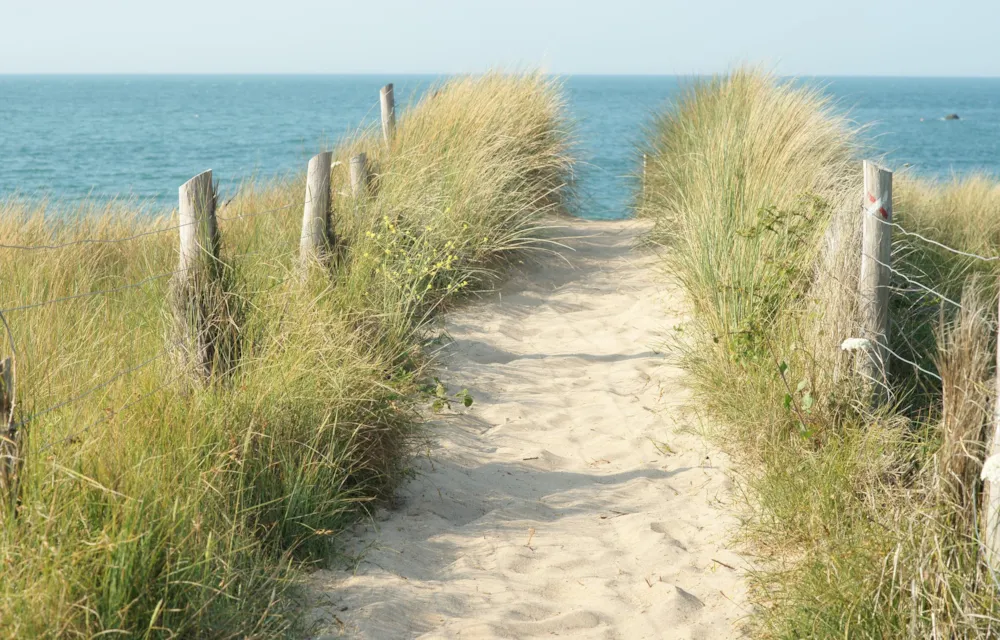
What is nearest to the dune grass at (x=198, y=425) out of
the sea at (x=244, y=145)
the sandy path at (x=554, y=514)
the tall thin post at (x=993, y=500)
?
the sandy path at (x=554, y=514)

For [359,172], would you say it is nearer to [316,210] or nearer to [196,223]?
[316,210]

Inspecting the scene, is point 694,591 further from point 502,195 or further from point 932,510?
point 502,195

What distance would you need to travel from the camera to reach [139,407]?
2.99m

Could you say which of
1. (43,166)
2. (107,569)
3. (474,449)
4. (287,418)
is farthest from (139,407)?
(43,166)

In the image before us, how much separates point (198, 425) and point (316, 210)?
2.18 metres

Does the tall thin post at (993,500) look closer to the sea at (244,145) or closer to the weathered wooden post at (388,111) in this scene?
the sea at (244,145)

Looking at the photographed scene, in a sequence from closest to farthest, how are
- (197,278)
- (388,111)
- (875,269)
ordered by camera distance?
(197,278)
(875,269)
(388,111)

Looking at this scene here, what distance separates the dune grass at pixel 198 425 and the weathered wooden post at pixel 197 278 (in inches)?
4.2

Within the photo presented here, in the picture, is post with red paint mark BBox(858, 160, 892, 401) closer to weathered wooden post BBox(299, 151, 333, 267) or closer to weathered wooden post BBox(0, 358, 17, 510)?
weathered wooden post BBox(299, 151, 333, 267)

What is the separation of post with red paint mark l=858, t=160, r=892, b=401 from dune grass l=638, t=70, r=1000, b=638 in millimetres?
75

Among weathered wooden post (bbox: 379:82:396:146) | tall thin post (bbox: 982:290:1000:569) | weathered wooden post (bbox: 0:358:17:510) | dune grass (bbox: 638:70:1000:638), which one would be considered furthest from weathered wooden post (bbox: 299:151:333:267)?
weathered wooden post (bbox: 379:82:396:146)

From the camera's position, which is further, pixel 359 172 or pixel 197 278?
pixel 359 172

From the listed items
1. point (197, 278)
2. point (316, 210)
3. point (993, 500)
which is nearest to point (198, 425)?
point (197, 278)

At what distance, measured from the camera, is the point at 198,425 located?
3.07m
